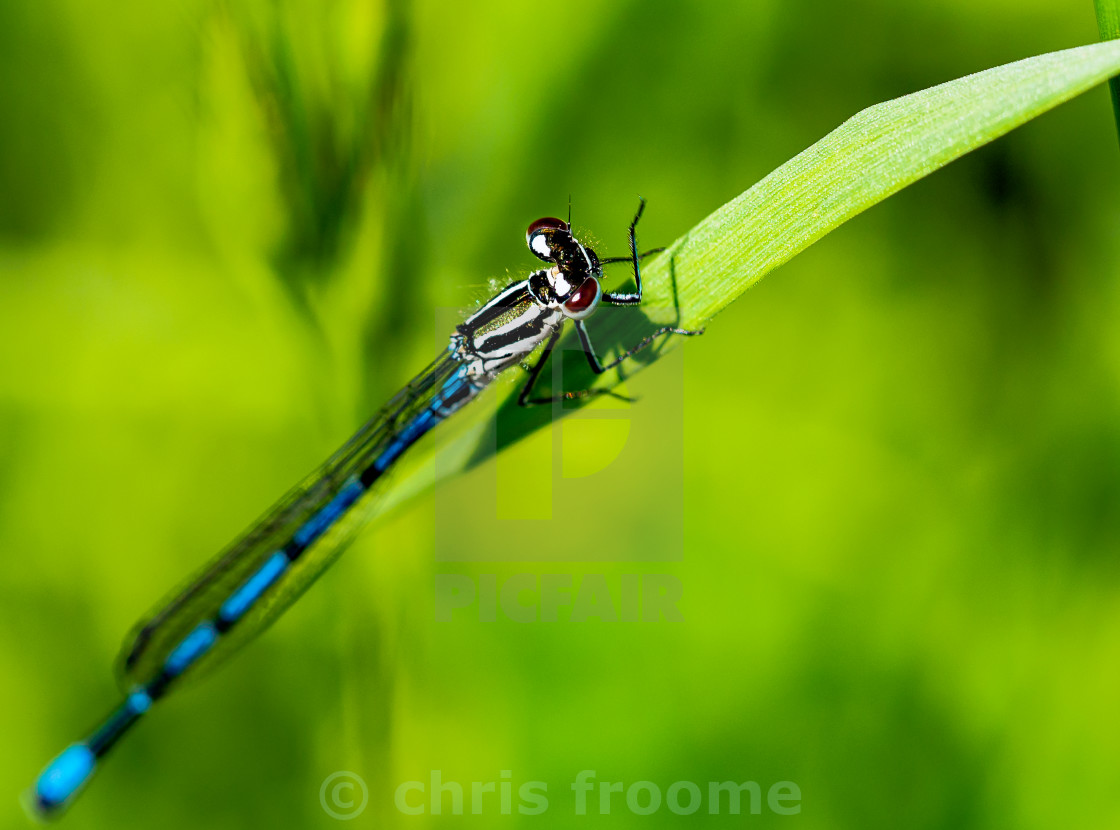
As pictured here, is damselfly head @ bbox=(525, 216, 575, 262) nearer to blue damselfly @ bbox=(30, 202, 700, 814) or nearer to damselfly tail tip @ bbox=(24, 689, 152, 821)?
blue damselfly @ bbox=(30, 202, 700, 814)

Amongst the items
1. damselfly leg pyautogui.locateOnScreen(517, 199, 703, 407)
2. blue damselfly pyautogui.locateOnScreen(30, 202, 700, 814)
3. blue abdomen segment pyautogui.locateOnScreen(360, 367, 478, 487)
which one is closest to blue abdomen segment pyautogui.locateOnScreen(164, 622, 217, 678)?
blue damselfly pyautogui.locateOnScreen(30, 202, 700, 814)

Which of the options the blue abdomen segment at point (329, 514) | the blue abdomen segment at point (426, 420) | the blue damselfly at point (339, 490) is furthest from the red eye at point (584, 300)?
the blue abdomen segment at point (329, 514)

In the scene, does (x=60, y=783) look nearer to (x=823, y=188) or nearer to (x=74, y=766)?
(x=74, y=766)

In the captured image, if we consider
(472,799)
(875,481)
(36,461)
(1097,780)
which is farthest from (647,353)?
(36,461)

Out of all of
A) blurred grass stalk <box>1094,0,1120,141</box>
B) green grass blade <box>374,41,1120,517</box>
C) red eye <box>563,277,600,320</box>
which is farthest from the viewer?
red eye <box>563,277,600,320</box>

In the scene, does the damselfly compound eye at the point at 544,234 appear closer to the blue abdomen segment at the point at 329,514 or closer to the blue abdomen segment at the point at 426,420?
the blue abdomen segment at the point at 426,420

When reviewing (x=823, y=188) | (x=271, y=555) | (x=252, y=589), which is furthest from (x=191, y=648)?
(x=823, y=188)

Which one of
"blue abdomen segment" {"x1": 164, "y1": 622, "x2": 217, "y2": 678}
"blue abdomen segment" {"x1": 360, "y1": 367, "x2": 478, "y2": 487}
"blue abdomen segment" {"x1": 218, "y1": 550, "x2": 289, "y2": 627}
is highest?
"blue abdomen segment" {"x1": 360, "y1": 367, "x2": 478, "y2": 487}

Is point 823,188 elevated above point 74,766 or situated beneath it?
elevated above
